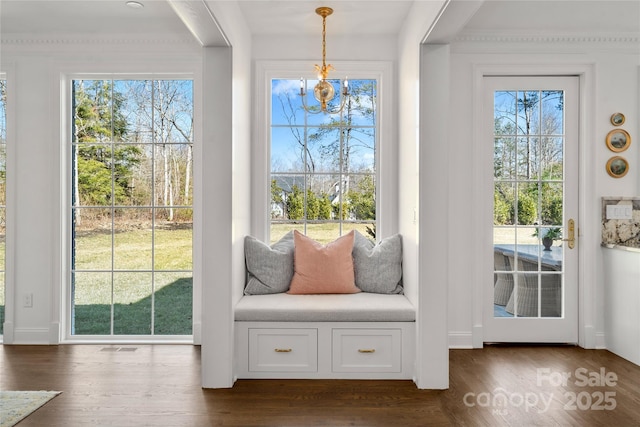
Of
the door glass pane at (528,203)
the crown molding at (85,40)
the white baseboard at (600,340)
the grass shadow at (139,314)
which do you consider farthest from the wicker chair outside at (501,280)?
the crown molding at (85,40)

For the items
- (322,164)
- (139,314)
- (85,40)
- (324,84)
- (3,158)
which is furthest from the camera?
(139,314)

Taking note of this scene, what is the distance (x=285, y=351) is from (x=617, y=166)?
10.1 feet

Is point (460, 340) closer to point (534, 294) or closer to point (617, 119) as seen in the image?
point (534, 294)

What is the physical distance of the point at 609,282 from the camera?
3.72m

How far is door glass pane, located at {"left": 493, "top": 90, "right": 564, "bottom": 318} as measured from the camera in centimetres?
387

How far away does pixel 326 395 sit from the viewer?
280 centimetres

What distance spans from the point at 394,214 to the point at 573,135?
1669 mm

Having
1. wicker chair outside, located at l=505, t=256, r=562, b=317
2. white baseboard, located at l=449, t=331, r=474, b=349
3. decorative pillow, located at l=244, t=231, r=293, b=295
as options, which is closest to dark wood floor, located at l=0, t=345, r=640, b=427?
white baseboard, located at l=449, t=331, r=474, b=349

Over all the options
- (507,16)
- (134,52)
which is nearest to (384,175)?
(507,16)

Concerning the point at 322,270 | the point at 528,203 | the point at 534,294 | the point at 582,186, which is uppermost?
the point at 582,186

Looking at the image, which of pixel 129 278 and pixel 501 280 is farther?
pixel 129 278

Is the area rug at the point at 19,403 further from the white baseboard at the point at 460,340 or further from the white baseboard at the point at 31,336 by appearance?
the white baseboard at the point at 460,340

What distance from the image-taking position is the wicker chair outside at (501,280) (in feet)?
12.7

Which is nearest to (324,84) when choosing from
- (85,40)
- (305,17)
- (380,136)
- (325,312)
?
(305,17)
